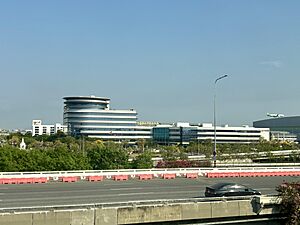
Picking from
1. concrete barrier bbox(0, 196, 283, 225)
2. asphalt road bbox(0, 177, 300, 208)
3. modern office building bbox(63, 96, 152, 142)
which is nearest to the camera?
concrete barrier bbox(0, 196, 283, 225)

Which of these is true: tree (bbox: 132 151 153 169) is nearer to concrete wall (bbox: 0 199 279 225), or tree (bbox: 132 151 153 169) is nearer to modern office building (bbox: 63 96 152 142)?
concrete wall (bbox: 0 199 279 225)

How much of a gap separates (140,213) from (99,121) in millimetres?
160411

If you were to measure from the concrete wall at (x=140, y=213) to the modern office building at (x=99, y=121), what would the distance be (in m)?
155

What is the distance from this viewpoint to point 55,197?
82.4 ft

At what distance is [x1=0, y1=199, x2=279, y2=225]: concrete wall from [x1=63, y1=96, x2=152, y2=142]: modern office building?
154785 mm

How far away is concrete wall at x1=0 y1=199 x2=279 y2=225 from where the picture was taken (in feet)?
44.0

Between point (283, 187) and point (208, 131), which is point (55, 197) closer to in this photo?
point (283, 187)

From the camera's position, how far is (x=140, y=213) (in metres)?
14.8

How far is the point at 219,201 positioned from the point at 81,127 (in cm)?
15909

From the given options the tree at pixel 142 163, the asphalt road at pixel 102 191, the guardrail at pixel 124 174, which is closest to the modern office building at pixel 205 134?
the tree at pixel 142 163

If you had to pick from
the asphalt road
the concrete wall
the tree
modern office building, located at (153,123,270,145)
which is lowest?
the asphalt road

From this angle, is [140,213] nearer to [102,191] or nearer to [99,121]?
[102,191]

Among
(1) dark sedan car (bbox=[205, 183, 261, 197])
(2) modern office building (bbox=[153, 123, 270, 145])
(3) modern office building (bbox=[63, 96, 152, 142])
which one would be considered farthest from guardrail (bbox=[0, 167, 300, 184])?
(3) modern office building (bbox=[63, 96, 152, 142])

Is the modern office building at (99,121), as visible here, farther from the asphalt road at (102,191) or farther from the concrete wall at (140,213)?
the concrete wall at (140,213)
